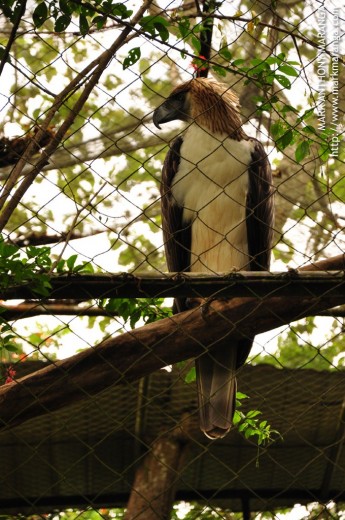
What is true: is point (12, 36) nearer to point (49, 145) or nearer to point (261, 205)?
point (49, 145)

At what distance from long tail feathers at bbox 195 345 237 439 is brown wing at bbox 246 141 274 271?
1.45 feet

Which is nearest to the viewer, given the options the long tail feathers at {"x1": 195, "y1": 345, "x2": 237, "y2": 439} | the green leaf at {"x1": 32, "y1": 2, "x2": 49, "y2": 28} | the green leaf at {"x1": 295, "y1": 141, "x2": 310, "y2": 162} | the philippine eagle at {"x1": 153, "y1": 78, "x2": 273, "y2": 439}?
the green leaf at {"x1": 32, "y1": 2, "x2": 49, "y2": 28}

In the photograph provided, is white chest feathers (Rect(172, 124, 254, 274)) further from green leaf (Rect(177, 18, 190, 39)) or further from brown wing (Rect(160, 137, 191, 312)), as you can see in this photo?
green leaf (Rect(177, 18, 190, 39))

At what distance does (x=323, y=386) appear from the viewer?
4496 millimetres

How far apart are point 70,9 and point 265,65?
676 mm

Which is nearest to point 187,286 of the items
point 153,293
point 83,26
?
point 153,293

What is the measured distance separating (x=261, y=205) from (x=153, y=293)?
1311mm

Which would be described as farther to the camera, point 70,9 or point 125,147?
point 125,147

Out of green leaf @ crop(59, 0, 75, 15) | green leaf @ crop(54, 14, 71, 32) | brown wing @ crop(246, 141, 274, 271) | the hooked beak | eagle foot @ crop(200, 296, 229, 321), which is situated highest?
the hooked beak

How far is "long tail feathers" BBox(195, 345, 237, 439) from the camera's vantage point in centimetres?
332

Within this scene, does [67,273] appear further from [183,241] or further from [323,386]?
[323,386]

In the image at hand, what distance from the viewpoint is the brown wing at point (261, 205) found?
3824mm

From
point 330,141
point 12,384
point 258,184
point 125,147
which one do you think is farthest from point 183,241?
point 12,384

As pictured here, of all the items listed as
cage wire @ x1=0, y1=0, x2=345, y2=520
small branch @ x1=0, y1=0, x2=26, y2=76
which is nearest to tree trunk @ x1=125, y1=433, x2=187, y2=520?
cage wire @ x1=0, y1=0, x2=345, y2=520
